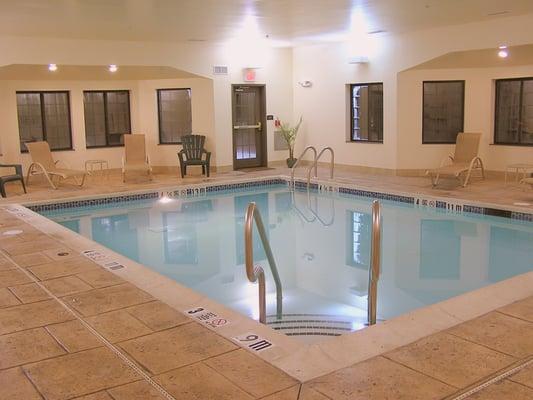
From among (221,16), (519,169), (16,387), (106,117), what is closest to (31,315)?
(16,387)

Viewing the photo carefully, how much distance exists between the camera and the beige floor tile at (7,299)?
444cm

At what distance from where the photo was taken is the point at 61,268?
5398mm

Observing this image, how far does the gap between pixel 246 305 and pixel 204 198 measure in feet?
18.6

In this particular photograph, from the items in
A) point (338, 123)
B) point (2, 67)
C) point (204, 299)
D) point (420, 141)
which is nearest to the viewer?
point (204, 299)

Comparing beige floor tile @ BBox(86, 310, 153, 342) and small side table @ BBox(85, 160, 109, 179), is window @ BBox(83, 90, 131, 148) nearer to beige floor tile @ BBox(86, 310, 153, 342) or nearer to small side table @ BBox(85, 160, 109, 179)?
small side table @ BBox(85, 160, 109, 179)

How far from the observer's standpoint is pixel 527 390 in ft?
9.70

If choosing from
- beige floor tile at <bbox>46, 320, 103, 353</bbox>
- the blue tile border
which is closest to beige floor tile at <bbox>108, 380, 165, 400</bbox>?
beige floor tile at <bbox>46, 320, 103, 353</bbox>

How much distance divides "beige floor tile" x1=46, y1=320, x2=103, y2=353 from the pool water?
1632mm

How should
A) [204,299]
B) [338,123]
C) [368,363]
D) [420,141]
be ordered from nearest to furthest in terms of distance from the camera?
[368,363] < [204,299] < [420,141] < [338,123]

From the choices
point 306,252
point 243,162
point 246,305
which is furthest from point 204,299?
point 243,162

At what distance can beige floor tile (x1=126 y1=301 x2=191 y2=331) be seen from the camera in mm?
3953

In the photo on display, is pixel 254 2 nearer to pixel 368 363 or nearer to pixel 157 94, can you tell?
pixel 368 363

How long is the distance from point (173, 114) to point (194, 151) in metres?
1.31

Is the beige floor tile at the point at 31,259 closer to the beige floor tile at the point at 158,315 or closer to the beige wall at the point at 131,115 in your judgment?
the beige floor tile at the point at 158,315
